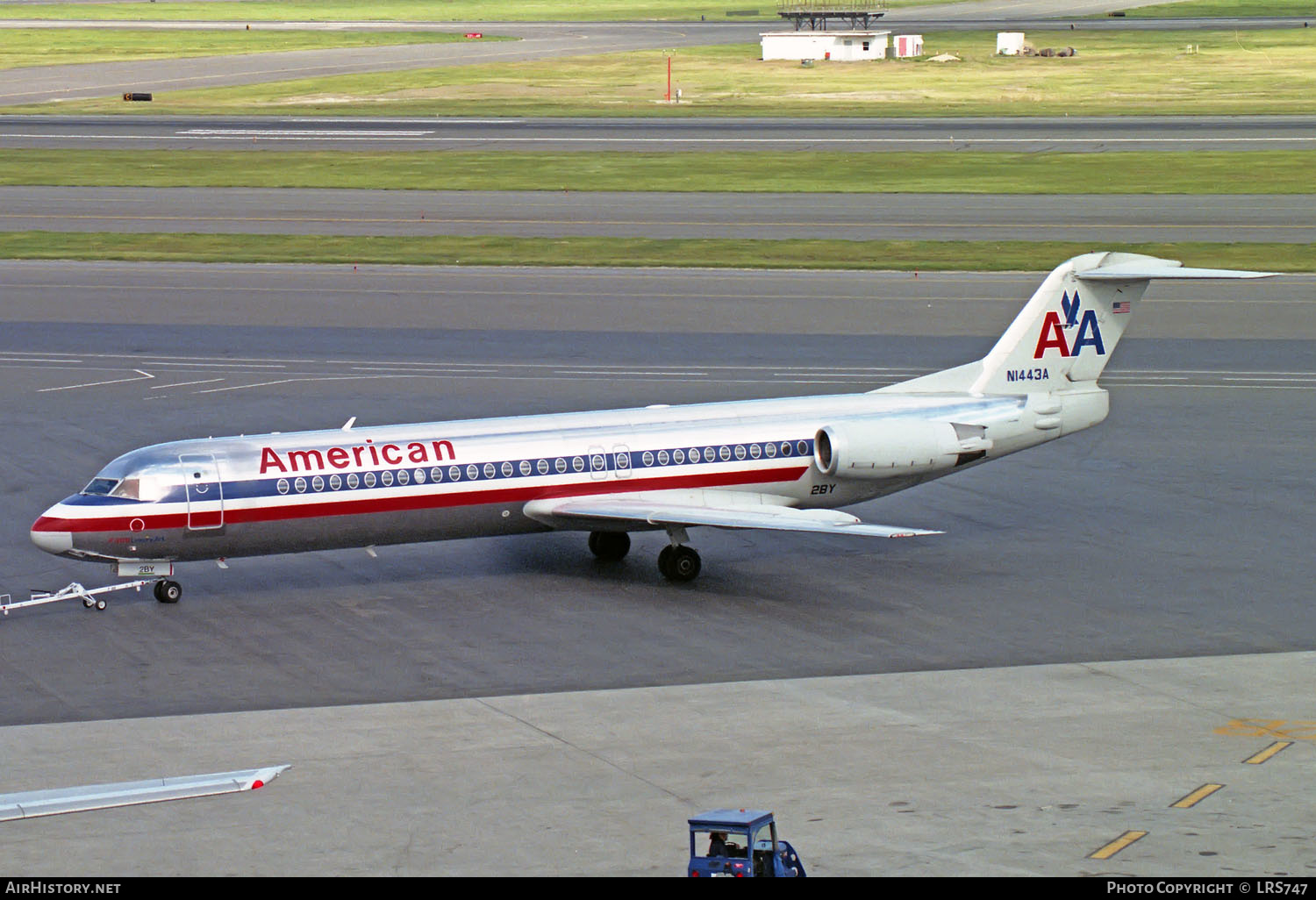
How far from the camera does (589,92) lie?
13662cm

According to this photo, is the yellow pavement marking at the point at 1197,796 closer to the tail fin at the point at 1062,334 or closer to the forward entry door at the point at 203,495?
the tail fin at the point at 1062,334

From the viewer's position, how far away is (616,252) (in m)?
73.8

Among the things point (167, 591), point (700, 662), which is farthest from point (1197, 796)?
point (167, 591)

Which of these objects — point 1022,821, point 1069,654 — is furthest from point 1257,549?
point 1022,821

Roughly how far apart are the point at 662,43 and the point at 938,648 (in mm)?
154371

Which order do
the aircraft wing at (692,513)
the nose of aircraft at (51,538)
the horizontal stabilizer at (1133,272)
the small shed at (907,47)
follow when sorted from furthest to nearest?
the small shed at (907,47), the horizontal stabilizer at (1133,272), the aircraft wing at (692,513), the nose of aircraft at (51,538)

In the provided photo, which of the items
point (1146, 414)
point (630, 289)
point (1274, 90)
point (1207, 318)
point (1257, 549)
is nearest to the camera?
point (1257, 549)

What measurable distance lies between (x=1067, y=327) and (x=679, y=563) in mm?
10156

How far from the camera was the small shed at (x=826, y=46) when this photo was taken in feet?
501

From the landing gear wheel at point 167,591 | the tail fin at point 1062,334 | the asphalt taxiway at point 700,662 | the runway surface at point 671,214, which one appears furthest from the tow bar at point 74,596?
the runway surface at point 671,214

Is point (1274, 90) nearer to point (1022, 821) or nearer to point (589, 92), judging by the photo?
point (589, 92)

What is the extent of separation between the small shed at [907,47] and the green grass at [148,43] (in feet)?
184

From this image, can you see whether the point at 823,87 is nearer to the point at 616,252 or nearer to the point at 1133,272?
the point at 616,252

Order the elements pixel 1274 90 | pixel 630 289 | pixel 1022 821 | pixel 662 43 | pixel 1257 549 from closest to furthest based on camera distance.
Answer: pixel 1022 821, pixel 1257 549, pixel 630 289, pixel 1274 90, pixel 662 43
